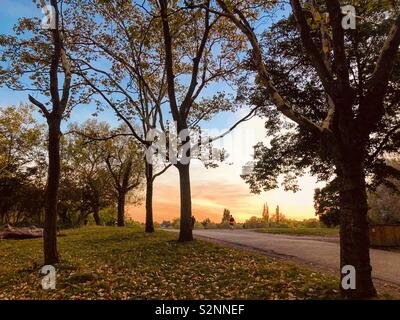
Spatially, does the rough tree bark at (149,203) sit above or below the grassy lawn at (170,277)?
above

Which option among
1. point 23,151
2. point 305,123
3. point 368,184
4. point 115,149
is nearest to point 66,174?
point 23,151

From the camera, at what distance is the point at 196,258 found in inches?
611

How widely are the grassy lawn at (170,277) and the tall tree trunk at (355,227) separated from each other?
2.75 feet

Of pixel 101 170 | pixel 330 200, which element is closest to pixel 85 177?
pixel 101 170

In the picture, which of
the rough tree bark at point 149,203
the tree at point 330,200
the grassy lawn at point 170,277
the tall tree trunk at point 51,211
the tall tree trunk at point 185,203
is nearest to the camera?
the grassy lawn at point 170,277

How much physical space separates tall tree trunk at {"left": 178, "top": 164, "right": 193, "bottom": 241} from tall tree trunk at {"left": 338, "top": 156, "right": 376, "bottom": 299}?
469 inches

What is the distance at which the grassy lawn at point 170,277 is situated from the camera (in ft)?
33.0

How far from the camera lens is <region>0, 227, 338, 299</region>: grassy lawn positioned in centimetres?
1007

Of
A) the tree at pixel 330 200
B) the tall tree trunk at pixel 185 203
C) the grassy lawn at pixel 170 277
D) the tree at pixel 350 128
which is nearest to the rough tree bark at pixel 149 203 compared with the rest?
the tall tree trunk at pixel 185 203

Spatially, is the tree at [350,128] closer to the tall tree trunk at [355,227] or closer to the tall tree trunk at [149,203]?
the tall tree trunk at [355,227]

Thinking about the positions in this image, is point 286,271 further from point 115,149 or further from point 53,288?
point 115,149

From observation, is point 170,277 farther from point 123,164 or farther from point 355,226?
point 123,164

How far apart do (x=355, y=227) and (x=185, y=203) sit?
12.3 meters

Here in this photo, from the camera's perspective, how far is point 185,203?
20.1 metres
